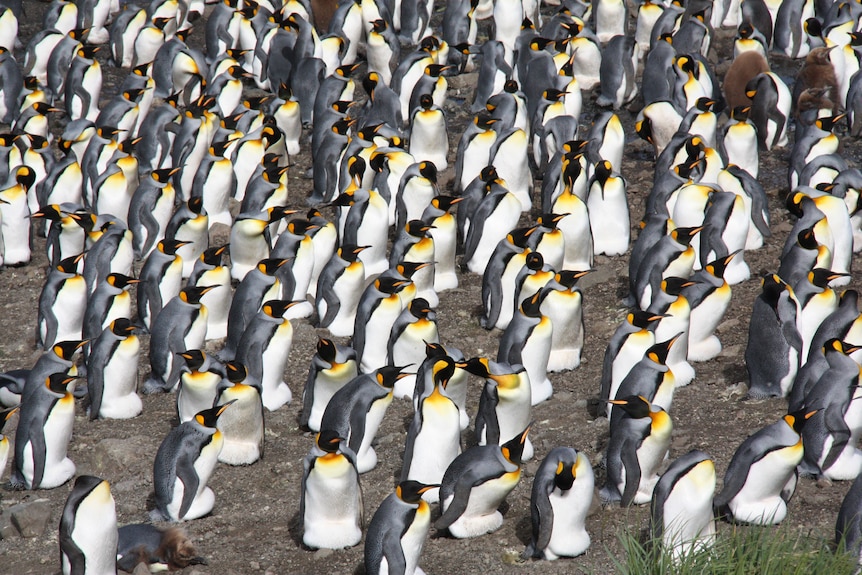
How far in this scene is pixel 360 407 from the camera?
7.32m

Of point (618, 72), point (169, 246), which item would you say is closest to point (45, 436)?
point (169, 246)

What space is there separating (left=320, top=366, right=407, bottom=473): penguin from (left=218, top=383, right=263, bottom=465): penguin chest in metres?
0.48

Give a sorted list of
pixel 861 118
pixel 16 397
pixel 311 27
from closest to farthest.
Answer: pixel 16 397, pixel 861 118, pixel 311 27

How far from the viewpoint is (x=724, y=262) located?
28.2ft

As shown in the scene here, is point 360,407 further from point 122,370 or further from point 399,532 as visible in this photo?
point 122,370

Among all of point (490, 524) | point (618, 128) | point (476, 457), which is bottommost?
point (490, 524)

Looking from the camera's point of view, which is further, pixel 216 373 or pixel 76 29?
pixel 76 29

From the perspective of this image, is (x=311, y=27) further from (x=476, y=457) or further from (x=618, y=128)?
(x=476, y=457)

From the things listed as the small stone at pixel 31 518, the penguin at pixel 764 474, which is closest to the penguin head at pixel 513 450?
the penguin at pixel 764 474

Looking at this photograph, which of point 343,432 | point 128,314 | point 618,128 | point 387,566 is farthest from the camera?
point 618,128

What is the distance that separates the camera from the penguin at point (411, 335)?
8219 millimetres

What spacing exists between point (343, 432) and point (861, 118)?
25.4 feet

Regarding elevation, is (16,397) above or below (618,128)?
below

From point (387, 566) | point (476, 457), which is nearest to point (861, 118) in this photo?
point (476, 457)
